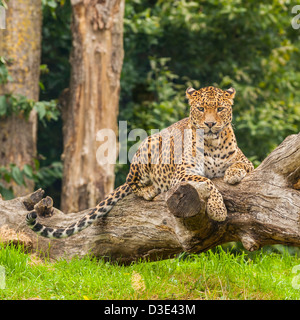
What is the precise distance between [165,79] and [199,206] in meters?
6.67

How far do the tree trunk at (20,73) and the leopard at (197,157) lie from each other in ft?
12.1

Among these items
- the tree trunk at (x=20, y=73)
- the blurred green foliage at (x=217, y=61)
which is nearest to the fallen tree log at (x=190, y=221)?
the tree trunk at (x=20, y=73)

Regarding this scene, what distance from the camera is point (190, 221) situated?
186 inches

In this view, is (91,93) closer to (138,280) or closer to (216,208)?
(138,280)

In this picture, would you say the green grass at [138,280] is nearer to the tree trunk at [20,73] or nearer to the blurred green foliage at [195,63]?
the tree trunk at [20,73]

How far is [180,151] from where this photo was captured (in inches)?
222

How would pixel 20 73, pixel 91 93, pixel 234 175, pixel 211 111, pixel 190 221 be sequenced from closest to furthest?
pixel 190 221, pixel 234 175, pixel 211 111, pixel 91 93, pixel 20 73

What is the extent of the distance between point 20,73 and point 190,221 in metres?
5.59

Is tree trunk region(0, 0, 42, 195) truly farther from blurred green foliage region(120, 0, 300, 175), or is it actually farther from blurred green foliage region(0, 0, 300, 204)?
blurred green foliage region(120, 0, 300, 175)

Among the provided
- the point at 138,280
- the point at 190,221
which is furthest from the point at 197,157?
the point at 138,280

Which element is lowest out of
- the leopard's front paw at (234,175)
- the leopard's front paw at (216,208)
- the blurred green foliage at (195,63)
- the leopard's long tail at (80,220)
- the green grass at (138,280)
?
the green grass at (138,280)

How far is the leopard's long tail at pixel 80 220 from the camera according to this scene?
225 inches

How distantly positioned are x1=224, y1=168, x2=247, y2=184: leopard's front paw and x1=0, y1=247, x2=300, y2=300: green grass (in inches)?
38.7

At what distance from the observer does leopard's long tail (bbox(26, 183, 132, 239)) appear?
5.72 metres
